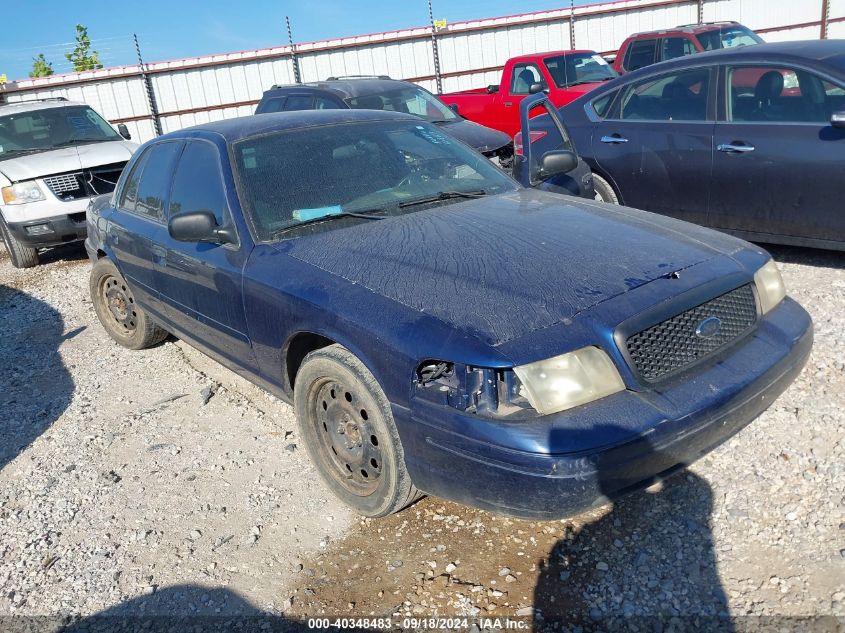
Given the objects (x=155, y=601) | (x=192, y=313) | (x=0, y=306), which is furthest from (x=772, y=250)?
(x=0, y=306)

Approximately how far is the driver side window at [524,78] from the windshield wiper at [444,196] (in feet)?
28.0

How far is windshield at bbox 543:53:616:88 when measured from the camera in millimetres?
11977

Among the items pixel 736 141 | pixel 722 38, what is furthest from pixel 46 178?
pixel 722 38

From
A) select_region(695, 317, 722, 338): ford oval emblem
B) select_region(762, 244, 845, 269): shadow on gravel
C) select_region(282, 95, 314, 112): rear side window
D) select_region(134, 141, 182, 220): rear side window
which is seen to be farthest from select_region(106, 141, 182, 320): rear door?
select_region(282, 95, 314, 112): rear side window

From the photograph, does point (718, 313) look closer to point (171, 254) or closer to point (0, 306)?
point (171, 254)

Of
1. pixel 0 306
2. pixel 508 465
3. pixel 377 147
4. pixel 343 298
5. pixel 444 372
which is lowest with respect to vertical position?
pixel 0 306

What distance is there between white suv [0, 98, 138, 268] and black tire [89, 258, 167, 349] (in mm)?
2901

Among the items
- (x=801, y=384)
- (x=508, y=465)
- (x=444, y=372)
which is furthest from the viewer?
(x=801, y=384)

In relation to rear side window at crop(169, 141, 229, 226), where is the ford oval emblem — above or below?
below

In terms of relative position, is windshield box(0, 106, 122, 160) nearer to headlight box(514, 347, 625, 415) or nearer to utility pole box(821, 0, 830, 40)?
headlight box(514, 347, 625, 415)

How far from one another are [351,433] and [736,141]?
3.84 m

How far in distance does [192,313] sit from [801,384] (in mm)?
3303

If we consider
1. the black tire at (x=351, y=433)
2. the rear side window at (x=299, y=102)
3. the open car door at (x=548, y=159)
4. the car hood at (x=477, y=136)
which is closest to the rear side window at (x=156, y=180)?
the black tire at (x=351, y=433)

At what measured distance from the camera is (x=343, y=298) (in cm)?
290
